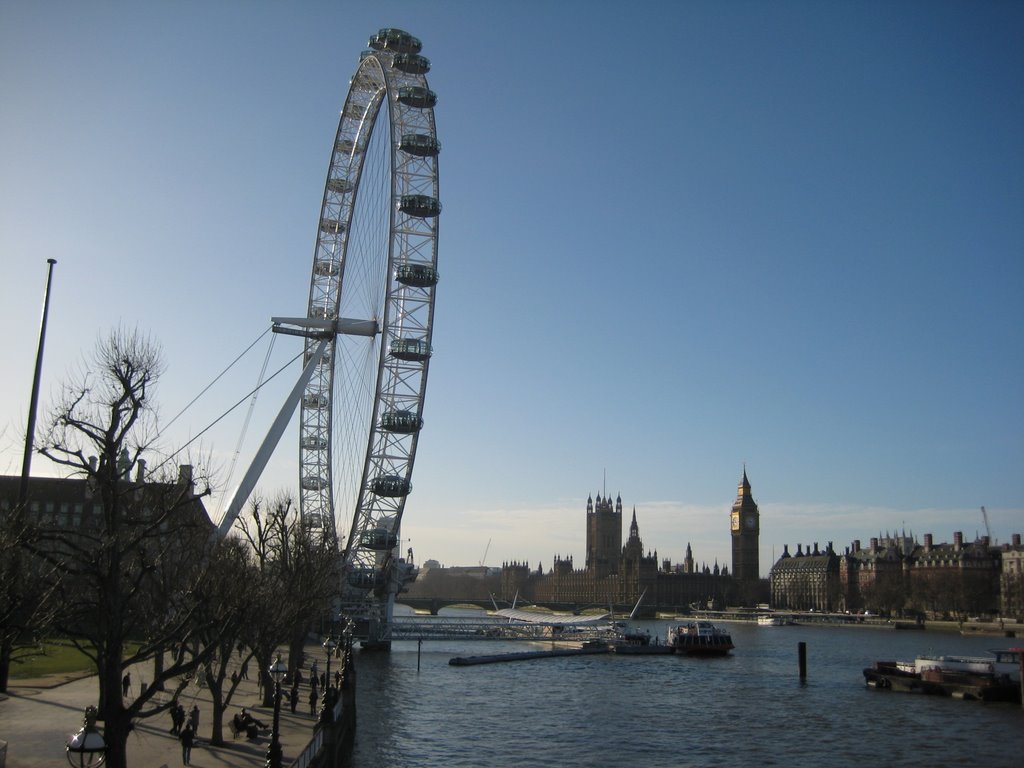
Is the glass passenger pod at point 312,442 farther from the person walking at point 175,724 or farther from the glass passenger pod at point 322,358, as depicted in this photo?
the person walking at point 175,724

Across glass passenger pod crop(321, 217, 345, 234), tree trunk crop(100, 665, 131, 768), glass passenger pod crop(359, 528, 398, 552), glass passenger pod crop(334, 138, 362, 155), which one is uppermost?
glass passenger pod crop(334, 138, 362, 155)

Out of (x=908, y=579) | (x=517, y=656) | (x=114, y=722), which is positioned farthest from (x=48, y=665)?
(x=908, y=579)

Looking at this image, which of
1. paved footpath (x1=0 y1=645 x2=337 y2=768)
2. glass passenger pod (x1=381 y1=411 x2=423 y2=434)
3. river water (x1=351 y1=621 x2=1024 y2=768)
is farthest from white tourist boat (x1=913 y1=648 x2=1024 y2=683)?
paved footpath (x1=0 y1=645 x2=337 y2=768)

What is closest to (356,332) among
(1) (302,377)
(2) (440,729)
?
(1) (302,377)

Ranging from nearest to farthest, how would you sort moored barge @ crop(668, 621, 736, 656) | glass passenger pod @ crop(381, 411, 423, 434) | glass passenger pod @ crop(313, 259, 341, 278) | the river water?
the river water → glass passenger pod @ crop(381, 411, 423, 434) → glass passenger pod @ crop(313, 259, 341, 278) → moored barge @ crop(668, 621, 736, 656)

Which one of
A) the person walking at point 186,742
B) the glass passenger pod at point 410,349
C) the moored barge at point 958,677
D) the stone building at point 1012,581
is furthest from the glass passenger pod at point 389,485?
the stone building at point 1012,581

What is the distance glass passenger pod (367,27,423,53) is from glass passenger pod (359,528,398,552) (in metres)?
27.9

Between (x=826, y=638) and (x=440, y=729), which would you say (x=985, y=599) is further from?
(x=440, y=729)

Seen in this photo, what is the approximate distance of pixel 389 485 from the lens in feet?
193

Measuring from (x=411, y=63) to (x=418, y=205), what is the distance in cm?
732

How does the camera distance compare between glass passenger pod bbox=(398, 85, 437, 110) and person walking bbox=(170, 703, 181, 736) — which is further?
glass passenger pod bbox=(398, 85, 437, 110)

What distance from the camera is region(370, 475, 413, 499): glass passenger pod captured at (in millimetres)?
58562

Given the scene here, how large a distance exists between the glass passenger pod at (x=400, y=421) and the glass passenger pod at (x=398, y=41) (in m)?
19.5

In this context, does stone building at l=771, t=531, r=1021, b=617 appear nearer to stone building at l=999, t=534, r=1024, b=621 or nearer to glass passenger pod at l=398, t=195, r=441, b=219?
stone building at l=999, t=534, r=1024, b=621
